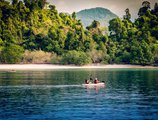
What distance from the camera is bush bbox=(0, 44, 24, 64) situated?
576 ft

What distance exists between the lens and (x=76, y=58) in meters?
180

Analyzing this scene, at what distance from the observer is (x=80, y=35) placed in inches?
7584

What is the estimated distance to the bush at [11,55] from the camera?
576ft

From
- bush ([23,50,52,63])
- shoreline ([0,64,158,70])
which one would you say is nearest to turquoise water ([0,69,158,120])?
shoreline ([0,64,158,70])

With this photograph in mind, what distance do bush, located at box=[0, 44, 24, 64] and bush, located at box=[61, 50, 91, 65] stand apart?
67.1 feet

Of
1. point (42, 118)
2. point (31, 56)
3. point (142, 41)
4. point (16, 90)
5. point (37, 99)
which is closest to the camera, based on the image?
point (42, 118)

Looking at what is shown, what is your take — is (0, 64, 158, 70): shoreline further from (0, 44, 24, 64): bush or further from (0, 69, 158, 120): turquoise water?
(0, 69, 158, 120): turquoise water

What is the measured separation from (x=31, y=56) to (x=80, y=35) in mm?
26561

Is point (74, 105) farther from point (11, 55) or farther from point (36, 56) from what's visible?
point (36, 56)

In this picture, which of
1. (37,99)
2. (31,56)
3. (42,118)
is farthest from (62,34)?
(42,118)

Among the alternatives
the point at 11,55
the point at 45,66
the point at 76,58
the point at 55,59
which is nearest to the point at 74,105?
the point at 11,55

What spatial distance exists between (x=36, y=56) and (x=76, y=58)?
1832 cm

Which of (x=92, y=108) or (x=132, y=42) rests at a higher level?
(x=132, y=42)

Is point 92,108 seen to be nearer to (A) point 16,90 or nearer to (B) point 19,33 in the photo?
(A) point 16,90
